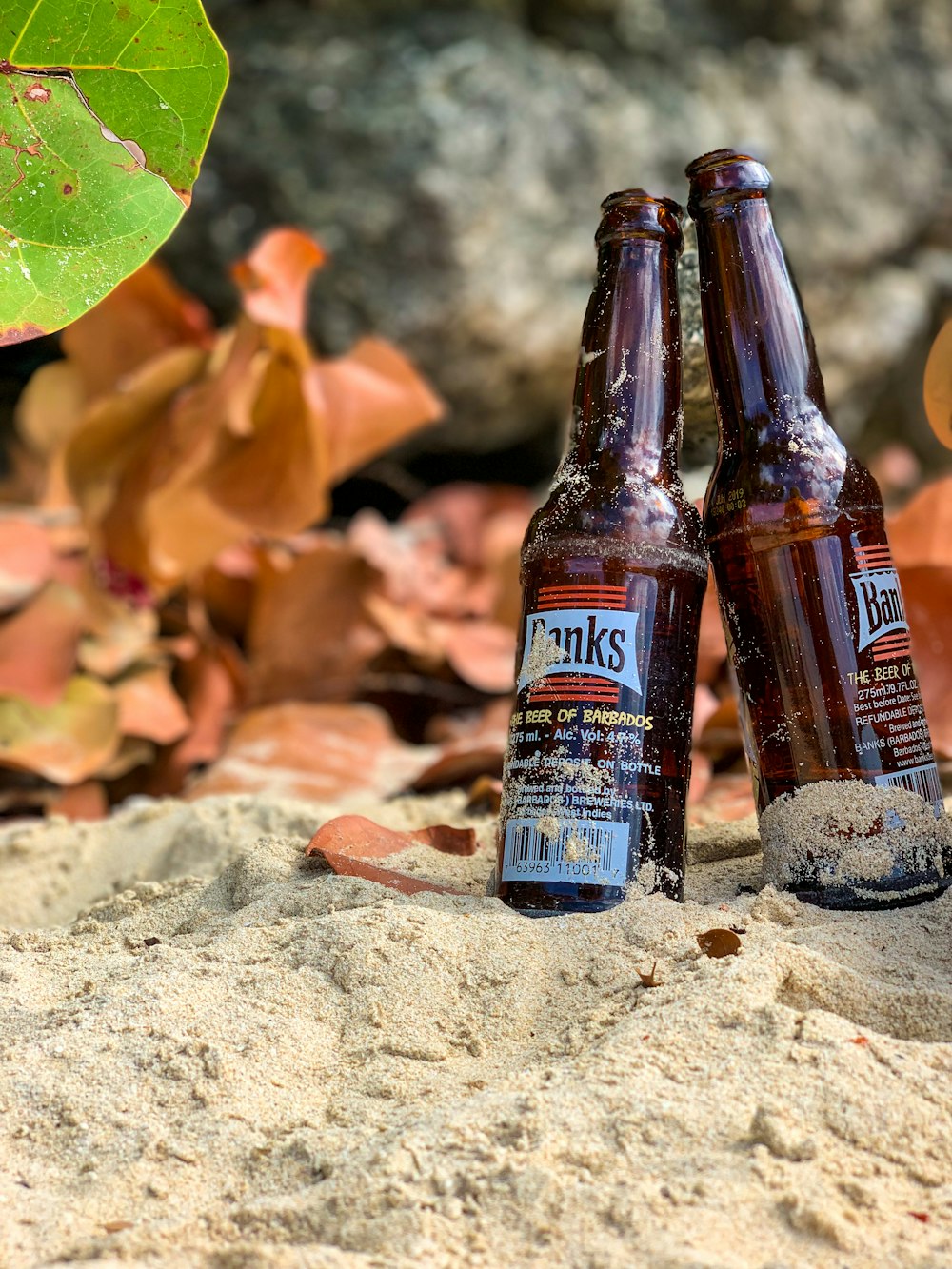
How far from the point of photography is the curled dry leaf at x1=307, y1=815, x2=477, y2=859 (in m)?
0.98

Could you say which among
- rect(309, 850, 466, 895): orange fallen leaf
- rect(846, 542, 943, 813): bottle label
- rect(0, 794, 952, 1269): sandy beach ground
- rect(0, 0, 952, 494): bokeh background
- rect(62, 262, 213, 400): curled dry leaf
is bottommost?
rect(0, 794, 952, 1269): sandy beach ground

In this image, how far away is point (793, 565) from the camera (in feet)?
2.96

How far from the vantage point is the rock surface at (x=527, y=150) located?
2225 mm

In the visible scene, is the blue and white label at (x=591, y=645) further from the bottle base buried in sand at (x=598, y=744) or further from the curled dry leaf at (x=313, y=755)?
the curled dry leaf at (x=313, y=755)

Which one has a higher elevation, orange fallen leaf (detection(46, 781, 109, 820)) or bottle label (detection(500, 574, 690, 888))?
orange fallen leaf (detection(46, 781, 109, 820))

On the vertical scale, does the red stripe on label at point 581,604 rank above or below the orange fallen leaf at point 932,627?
below

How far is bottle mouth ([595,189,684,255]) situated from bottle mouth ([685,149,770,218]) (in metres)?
0.03

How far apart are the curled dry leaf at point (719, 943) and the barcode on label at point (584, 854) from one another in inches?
3.8

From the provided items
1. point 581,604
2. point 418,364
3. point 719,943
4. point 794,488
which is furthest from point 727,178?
point 418,364

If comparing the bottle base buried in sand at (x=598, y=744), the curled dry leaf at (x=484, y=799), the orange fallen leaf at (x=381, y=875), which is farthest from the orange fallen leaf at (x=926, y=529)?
the orange fallen leaf at (x=381, y=875)

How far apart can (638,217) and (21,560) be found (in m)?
1.13

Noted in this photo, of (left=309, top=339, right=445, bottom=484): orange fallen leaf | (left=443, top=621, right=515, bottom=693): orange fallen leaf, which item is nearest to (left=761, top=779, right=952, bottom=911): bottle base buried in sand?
(left=443, top=621, right=515, bottom=693): orange fallen leaf

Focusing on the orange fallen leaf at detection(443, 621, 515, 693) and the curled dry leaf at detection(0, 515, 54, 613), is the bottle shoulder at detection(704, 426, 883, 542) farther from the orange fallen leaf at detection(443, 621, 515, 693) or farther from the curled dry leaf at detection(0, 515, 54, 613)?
the curled dry leaf at detection(0, 515, 54, 613)

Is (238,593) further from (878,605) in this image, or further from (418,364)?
(878,605)
